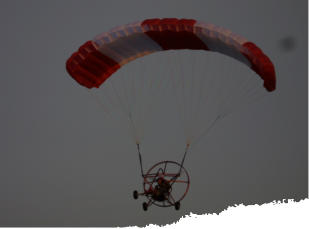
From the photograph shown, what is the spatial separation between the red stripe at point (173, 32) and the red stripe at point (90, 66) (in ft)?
5.85

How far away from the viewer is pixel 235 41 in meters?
16.4

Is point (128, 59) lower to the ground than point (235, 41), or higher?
higher

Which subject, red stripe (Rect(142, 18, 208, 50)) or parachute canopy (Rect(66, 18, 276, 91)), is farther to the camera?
red stripe (Rect(142, 18, 208, 50))

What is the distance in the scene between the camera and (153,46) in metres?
18.4

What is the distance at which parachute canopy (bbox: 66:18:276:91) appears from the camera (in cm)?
1647

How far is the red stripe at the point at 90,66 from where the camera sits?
1818cm

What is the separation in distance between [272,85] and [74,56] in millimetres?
5550

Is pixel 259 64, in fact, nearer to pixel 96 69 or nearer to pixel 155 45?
pixel 155 45

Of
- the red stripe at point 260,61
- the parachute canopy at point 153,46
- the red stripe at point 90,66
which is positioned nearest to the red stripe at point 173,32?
the parachute canopy at point 153,46

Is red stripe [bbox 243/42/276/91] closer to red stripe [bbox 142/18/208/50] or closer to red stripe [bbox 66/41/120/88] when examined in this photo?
red stripe [bbox 142/18/208/50]

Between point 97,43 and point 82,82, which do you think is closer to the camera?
point 97,43

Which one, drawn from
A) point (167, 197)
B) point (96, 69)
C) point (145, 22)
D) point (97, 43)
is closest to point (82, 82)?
point (96, 69)

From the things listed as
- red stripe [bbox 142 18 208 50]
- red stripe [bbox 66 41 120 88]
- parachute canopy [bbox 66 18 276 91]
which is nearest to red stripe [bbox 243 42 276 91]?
parachute canopy [bbox 66 18 276 91]

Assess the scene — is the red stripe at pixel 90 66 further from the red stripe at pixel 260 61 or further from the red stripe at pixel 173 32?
the red stripe at pixel 260 61
